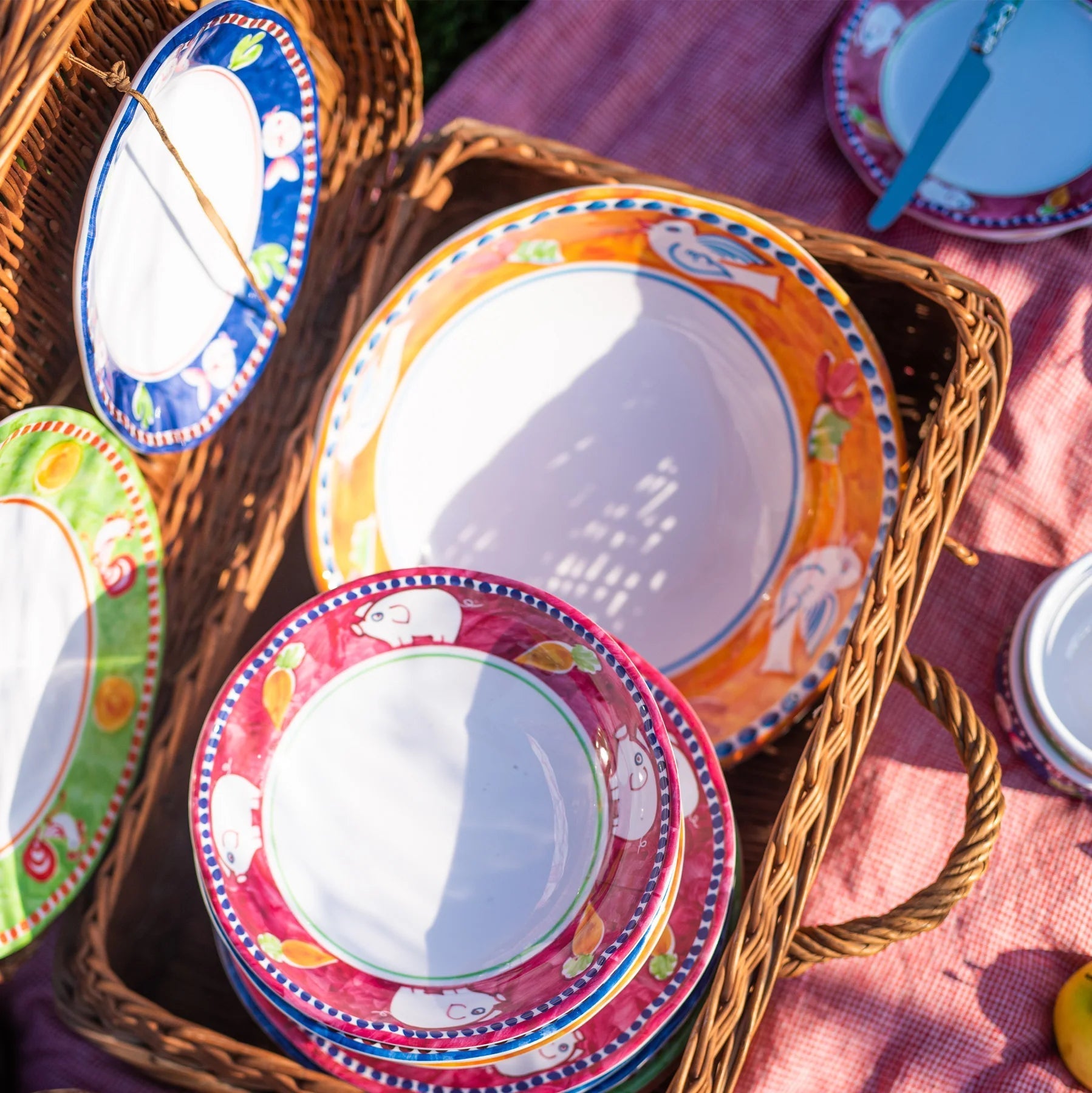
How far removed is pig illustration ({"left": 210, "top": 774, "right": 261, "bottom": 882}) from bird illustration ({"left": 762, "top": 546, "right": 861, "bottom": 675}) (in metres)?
0.29

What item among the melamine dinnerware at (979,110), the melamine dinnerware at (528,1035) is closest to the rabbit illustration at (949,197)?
the melamine dinnerware at (979,110)

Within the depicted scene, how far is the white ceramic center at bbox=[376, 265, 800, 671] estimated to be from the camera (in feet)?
2.06

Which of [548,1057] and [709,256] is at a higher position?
[709,256]

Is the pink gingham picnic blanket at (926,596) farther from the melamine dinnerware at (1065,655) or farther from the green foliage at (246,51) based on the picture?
the green foliage at (246,51)

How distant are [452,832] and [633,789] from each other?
10 cm

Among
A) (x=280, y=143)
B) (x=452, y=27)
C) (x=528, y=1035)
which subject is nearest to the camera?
(x=528, y=1035)

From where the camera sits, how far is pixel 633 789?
1.60 feet

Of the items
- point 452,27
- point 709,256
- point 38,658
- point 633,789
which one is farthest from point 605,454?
point 452,27

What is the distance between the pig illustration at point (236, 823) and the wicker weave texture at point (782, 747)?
0.08 meters

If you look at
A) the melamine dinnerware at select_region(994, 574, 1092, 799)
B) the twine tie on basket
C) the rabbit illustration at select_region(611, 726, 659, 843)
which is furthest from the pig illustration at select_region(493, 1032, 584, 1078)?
the twine tie on basket

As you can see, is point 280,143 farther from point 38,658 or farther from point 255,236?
point 38,658

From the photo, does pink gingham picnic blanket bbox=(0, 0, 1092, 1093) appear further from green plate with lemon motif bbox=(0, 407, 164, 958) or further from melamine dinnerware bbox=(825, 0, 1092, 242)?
green plate with lemon motif bbox=(0, 407, 164, 958)

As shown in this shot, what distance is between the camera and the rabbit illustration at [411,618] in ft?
1.68

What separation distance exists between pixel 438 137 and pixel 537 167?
0.06 m
